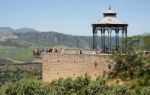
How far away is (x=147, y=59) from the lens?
3691 cm

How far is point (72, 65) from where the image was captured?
133ft

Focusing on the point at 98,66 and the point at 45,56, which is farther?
the point at 45,56

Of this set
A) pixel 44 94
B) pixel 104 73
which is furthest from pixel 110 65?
pixel 44 94

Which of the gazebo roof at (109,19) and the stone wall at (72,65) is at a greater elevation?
the gazebo roof at (109,19)

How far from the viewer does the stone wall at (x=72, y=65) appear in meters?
38.8

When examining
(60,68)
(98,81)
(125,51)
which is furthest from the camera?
(60,68)

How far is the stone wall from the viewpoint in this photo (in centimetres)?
3885

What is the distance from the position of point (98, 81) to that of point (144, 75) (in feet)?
13.1

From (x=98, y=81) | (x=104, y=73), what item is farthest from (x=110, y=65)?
(x=98, y=81)

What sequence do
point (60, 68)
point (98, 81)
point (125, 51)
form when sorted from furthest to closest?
point (60, 68)
point (125, 51)
point (98, 81)

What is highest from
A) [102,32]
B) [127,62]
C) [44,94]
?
[102,32]

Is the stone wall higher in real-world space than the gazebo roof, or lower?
lower

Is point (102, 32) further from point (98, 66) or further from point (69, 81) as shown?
point (69, 81)

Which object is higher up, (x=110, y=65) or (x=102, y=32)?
(x=102, y=32)
